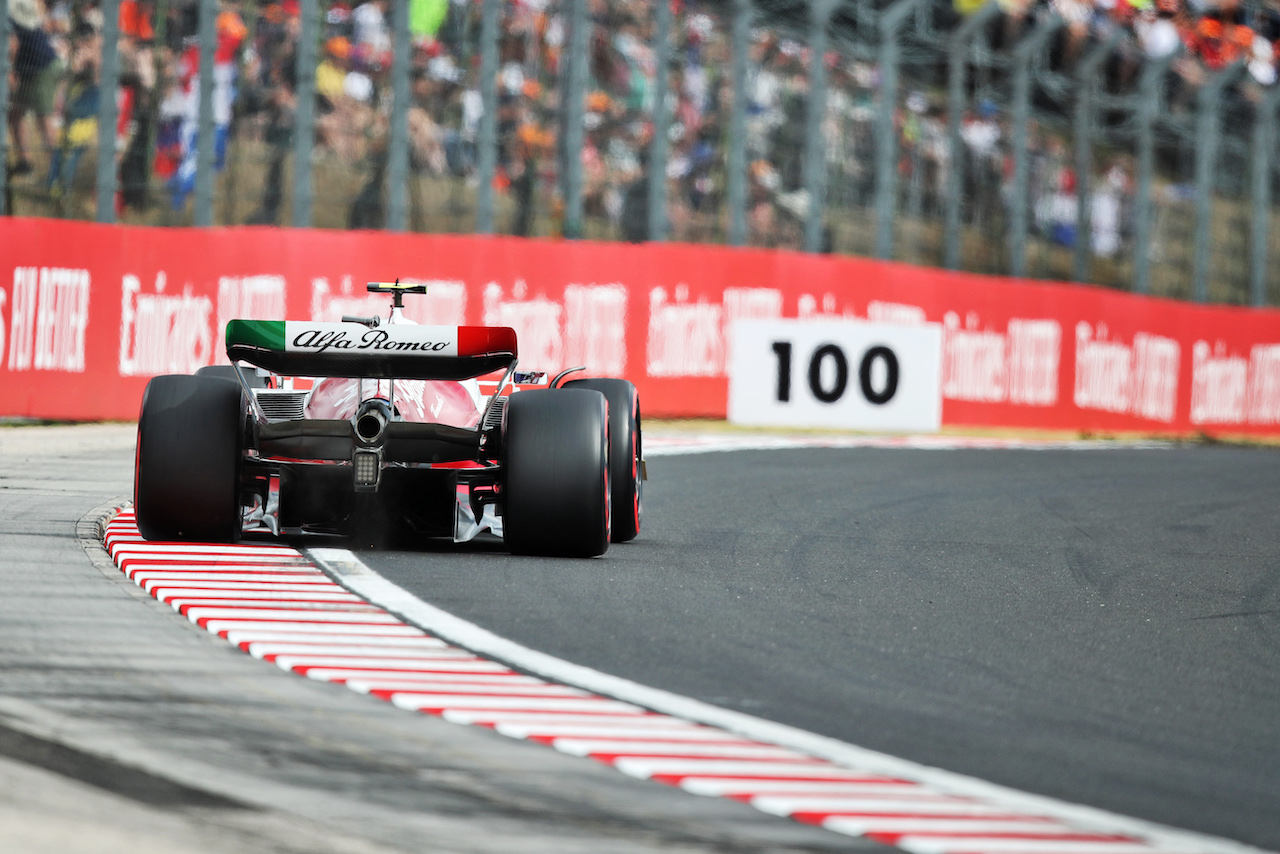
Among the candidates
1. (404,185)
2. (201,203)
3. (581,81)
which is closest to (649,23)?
(581,81)

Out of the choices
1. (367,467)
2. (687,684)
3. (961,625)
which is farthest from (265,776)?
(367,467)

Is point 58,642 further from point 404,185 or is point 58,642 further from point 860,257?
point 860,257

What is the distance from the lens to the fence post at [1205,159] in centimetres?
2378

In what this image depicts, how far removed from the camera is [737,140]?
19.1 metres

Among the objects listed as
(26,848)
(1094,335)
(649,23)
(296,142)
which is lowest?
(26,848)

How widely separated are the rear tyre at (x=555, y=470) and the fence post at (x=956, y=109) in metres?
14.1

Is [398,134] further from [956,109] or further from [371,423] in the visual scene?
[371,423]

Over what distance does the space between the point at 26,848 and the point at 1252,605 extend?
210 inches

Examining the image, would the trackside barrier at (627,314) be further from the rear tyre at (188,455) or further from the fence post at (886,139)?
the rear tyre at (188,455)

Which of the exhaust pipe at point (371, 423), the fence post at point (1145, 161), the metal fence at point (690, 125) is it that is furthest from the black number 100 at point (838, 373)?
the exhaust pipe at point (371, 423)

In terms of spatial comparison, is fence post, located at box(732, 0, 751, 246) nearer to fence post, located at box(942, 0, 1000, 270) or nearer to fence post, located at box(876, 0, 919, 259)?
fence post, located at box(876, 0, 919, 259)

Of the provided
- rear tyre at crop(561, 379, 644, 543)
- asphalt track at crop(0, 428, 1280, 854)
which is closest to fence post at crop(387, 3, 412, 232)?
asphalt track at crop(0, 428, 1280, 854)

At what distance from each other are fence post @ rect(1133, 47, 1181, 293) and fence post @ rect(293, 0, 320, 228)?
431 inches

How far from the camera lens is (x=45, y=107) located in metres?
15.9
